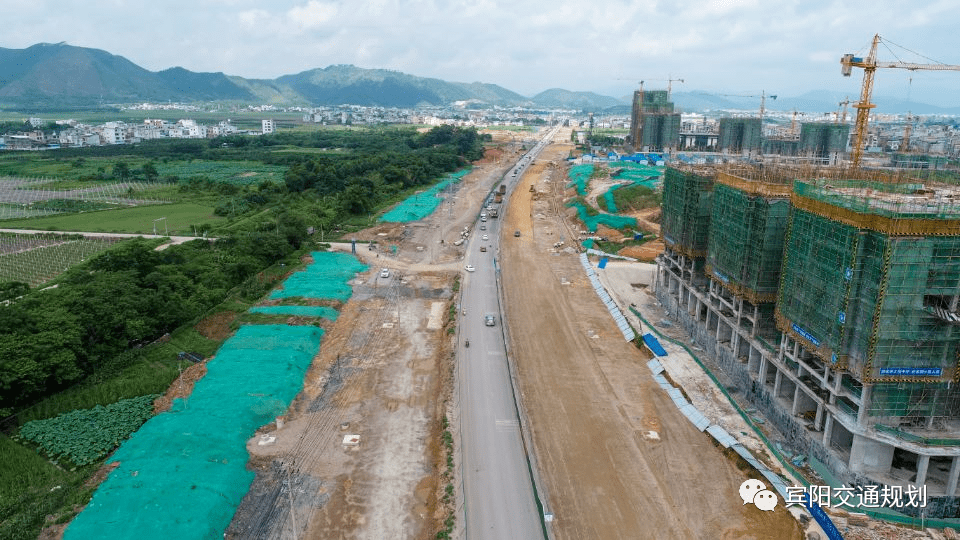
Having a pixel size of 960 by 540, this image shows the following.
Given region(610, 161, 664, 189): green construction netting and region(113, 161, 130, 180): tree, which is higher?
region(610, 161, 664, 189): green construction netting

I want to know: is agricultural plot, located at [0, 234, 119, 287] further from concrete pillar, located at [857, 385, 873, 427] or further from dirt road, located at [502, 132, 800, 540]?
concrete pillar, located at [857, 385, 873, 427]

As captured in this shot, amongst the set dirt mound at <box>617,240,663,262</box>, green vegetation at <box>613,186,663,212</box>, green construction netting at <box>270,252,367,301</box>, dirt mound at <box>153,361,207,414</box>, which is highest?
green vegetation at <box>613,186,663,212</box>

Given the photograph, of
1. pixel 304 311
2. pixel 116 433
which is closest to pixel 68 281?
pixel 304 311

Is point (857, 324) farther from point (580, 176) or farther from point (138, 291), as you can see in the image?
point (580, 176)

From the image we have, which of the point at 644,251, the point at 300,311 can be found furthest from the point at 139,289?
the point at 644,251

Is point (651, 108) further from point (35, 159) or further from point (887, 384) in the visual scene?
point (35, 159)

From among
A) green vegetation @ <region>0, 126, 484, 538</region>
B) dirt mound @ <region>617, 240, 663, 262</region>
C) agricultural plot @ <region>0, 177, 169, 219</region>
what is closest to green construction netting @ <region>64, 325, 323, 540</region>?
→ green vegetation @ <region>0, 126, 484, 538</region>

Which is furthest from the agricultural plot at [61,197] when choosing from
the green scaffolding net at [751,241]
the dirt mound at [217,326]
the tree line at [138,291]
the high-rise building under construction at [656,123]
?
the high-rise building under construction at [656,123]

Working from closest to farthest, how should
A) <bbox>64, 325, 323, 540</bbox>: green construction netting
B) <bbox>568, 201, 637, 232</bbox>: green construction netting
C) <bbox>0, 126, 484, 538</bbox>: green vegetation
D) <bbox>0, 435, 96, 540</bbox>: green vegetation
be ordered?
1. <bbox>0, 435, 96, 540</bbox>: green vegetation
2. <bbox>64, 325, 323, 540</bbox>: green construction netting
3. <bbox>0, 126, 484, 538</bbox>: green vegetation
4. <bbox>568, 201, 637, 232</bbox>: green construction netting
